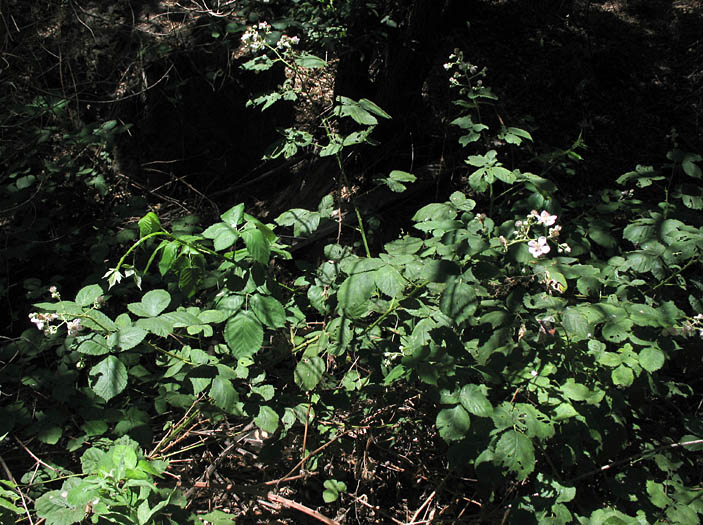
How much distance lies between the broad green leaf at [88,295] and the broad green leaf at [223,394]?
1.51 ft

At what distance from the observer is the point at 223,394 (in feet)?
5.22

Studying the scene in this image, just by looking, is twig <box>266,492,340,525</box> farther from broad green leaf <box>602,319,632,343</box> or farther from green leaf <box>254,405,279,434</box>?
broad green leaf <box>602,319,632,343</box>

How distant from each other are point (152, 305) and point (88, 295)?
0.20 m

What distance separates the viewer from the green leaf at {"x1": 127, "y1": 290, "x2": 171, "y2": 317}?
5.36 feet

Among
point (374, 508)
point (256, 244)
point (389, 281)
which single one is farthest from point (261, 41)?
point (374, 508)

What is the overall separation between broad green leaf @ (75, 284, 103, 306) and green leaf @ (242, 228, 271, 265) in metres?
0.55

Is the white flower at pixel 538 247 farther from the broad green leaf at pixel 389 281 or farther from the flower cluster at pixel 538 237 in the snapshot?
the broad green leaf at pixel 389 281

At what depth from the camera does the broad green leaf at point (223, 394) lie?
1.59 meters

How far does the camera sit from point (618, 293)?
6.28ft

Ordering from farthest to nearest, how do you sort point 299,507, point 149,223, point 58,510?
point 299,507 < point 149,223 < point 58,510

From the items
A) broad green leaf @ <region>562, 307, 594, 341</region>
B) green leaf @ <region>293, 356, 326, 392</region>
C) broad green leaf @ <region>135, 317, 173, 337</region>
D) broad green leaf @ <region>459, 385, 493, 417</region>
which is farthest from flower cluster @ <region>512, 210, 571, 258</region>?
broad green leaf @ <region>135, 317, 173, 337</region>

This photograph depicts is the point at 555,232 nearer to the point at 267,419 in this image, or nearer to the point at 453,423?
the point at 453,423

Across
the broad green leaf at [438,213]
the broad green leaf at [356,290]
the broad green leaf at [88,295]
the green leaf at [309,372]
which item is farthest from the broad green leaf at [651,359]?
the broad green leaf at [88,295]

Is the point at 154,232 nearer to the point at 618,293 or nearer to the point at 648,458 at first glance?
the point at 618,293
